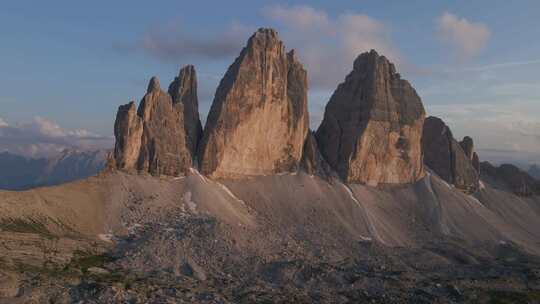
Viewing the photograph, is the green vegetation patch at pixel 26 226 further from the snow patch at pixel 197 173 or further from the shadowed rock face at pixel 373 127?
the shadowed rock face at pixel 373 127

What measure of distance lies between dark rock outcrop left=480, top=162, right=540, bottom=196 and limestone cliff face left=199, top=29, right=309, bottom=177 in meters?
65.5

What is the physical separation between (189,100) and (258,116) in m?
14.5

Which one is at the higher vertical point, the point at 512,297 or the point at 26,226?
the point at 26,226

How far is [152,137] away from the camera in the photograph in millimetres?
92812

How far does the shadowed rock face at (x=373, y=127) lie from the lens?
11619 cm

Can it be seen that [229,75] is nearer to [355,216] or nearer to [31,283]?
[355,216]

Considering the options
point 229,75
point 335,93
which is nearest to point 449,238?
point 335,93

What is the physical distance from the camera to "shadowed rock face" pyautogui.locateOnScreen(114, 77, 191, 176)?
89.5 m

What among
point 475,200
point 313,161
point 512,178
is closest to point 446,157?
point 475,200

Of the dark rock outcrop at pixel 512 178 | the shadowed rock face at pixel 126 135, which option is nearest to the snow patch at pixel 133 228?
the shadowed rock face at pixel 126 135

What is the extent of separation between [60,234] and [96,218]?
7878 mm

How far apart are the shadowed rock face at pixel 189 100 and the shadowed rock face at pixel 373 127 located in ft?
104

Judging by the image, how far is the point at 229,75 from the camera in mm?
105625

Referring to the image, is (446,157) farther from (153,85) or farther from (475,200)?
(153,85)
